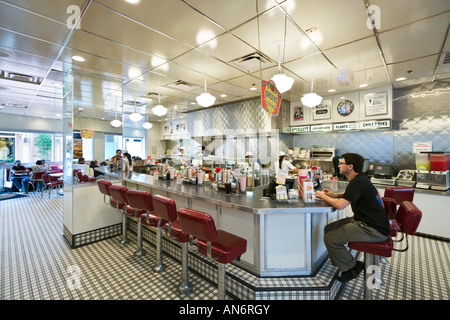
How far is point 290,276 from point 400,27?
3.23m

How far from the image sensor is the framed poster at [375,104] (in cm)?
486

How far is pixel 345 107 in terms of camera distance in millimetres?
5422

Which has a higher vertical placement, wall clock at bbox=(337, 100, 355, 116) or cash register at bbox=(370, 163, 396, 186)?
wall clock at bbox=(337, 100, 355, 116)

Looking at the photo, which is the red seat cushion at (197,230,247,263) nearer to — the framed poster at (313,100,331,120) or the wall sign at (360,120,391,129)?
the wall sign at (360,120,391,129)

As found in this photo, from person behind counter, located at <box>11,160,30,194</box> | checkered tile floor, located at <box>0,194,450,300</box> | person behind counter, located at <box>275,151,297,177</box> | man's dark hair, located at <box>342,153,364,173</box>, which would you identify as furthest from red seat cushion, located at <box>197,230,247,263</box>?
person behind counter, located at <box>11,160,30,194</box>

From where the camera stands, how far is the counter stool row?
177cm

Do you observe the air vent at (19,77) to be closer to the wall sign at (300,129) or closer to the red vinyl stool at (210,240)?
the red vinyl stool at (210,240)

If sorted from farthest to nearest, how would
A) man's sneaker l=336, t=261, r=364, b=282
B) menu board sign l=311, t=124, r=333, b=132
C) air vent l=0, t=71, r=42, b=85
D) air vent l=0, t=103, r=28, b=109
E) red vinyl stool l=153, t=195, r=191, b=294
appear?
air vent l=0, t=103, r=28, b=109 < menu board sign l=311, t=124, r=333, b=132 < air vent l=0, t=71, r=42, b=85 < red vinyl stool l=153, t=195, r=191, b=294 < man's sneaker l=336, t=261, r=364, b=282

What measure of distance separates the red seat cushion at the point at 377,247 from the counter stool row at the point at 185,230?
3.62 ft

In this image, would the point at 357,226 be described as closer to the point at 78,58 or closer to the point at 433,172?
the point at 433,172

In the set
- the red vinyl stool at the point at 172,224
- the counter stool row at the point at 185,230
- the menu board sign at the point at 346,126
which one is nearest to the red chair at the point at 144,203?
the counter stool row at the point at 185,230

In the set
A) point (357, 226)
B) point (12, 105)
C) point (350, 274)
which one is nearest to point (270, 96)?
point (357, 226)

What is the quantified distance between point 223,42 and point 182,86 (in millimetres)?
2355
